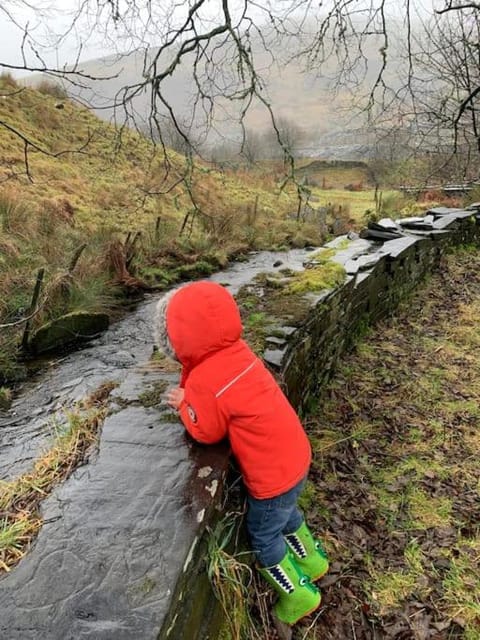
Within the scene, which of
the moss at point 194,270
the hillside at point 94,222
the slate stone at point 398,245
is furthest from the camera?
the moss at point 194,270

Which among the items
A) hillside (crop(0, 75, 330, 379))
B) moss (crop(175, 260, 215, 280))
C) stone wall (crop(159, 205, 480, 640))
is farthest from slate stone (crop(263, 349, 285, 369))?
moss (crop(175, 260, 215, 280))

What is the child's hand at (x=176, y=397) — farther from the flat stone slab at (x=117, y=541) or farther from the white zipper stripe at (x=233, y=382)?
the white zipper stripe at (x=233, y=382)

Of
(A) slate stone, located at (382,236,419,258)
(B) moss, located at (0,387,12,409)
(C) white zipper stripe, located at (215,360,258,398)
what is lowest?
(B) moss, located at (0,387,12,409)

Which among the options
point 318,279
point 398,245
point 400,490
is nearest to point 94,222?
point 398,245

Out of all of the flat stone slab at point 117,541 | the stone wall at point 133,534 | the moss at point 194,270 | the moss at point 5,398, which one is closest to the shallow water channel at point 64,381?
the moss at point 5,398

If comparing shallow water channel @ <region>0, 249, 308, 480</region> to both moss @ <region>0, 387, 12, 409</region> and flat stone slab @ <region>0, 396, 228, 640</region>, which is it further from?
flat stone slab @ <region>0, 396, 228, 640</region>

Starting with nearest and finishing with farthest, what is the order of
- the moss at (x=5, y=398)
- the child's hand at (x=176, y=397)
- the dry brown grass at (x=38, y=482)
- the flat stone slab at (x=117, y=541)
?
the flat stone slab at (x=117, y=541), the dry brown grass at (x=38, y=482), the child's hand at (x=176, y=397), the moss at (x=5, y=398)

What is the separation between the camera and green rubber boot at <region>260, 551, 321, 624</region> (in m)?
2.25

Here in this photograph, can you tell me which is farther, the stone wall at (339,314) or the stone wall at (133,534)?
the stone wall at (339,314)

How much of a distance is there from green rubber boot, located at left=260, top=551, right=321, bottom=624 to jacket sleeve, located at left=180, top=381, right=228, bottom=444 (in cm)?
72

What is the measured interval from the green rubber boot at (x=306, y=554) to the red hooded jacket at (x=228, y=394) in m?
0.52

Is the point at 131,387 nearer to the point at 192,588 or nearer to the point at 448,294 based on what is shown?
the point at 192,588

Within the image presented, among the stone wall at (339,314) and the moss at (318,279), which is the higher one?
the moss at (318,279)

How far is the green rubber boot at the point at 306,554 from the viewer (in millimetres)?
2477
